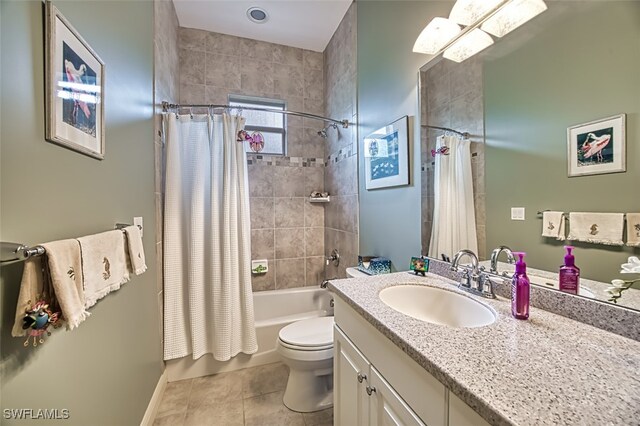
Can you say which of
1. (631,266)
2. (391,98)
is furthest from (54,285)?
(391,98)

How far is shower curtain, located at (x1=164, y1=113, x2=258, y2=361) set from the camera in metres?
1.86

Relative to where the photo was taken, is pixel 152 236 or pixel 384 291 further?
pixel 152 236

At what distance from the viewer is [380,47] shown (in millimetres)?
1794

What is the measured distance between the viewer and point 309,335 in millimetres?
1664

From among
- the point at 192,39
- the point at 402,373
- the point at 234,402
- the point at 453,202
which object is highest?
the point at 192,39

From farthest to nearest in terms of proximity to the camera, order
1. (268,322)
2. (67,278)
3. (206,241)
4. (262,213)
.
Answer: (262,213)
(268,322)
(206,241)
(67,278)

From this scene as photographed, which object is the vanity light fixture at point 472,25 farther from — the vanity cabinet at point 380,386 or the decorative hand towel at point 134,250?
the decorative hand towel at point 134,250

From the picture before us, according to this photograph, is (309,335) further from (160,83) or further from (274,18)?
(274,18)

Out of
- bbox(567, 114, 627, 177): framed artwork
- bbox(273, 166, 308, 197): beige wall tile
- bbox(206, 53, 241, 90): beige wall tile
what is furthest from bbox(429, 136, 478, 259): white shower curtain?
bbox(206, 53, 241, 90): beige wall tile

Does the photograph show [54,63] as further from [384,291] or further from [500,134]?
[500,134]

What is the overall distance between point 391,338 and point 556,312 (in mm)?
573

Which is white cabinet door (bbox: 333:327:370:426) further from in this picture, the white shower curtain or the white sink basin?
the white shower curtain

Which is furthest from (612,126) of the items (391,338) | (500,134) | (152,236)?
(152,236)

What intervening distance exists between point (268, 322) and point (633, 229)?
2180mm
